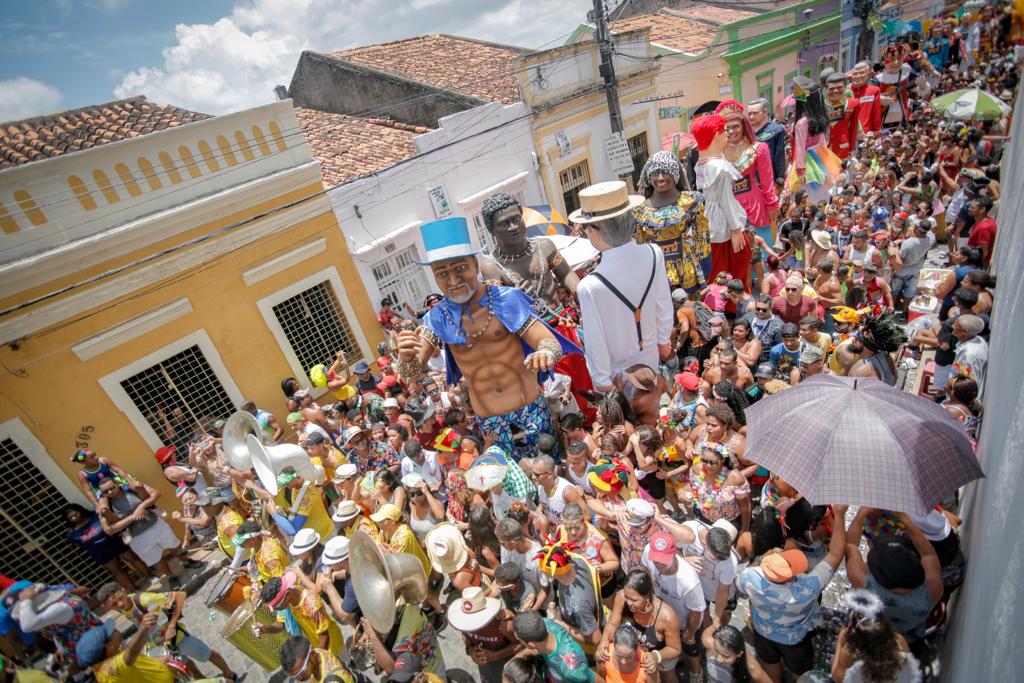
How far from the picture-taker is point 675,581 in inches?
108

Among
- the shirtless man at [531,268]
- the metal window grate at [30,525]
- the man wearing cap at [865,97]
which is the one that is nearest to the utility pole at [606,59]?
the man wearing cap at [865,97]

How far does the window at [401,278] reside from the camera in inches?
390

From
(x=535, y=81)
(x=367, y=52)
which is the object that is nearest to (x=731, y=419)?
(x=535, y=81)

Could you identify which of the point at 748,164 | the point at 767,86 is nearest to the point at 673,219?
the point at 748,164

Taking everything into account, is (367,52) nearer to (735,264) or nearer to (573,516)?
(735,264)

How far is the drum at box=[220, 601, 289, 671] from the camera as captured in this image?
3.42m

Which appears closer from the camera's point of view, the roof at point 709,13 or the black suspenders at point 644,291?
the black suspenders at point 644,291

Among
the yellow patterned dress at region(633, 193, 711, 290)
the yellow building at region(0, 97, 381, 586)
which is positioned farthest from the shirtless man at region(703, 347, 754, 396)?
the yellow building at region(0, 97, 381, 586)

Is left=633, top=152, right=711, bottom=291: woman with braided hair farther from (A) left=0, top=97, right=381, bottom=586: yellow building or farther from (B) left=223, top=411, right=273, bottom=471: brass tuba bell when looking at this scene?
(A) left=0, top=97, right=381, bottom=586: yellow building

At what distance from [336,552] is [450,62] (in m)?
15.5

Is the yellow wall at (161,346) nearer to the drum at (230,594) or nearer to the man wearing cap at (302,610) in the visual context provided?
the drum at (230,594)

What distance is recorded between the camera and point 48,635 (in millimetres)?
3932

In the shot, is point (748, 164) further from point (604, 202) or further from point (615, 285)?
point (615, 285)

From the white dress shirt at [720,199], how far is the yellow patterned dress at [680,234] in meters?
0.20
